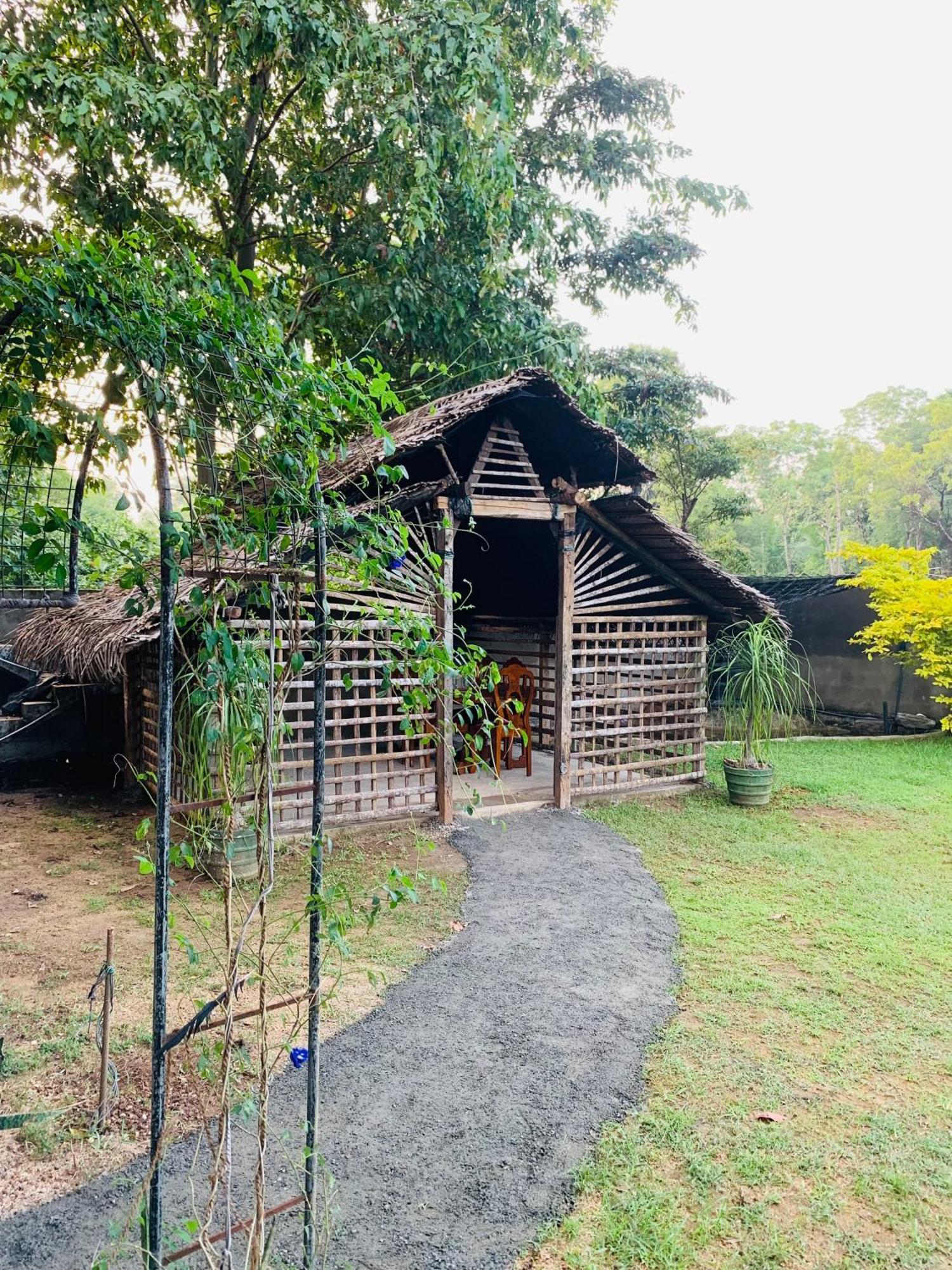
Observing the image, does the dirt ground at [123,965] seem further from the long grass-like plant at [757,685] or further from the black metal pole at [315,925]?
the long grass-like plant at [757,685]

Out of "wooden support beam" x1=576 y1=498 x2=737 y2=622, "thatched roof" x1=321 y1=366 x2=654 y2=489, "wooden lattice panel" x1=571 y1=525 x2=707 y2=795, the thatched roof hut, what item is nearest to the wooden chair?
the thatched roof hut

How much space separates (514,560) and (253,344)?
7.65m

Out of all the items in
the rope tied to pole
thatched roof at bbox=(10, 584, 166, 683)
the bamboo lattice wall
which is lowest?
the rope tied to pole

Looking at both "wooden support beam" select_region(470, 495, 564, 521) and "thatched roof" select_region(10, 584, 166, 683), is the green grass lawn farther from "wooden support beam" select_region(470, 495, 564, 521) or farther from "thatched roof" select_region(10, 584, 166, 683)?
"thatched roof" select_region(10, 584, 166, 683)

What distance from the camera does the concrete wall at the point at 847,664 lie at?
483 inches

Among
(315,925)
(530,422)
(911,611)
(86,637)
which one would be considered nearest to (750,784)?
(530,422)

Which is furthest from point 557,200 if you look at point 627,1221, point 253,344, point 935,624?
point 627,1221

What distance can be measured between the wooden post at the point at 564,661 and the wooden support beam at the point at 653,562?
0.33 meters

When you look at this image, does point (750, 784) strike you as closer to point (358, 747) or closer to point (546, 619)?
point (546, 619)

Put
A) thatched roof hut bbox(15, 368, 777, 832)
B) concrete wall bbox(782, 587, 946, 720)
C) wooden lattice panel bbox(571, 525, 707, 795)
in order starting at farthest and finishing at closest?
1. concrete wall bbox(782, 587, 946, 720)
2. wooden lattice panel bbox(571, 525, 707, 795)
3. thatched roof hut bbox(15, 368, 777, 832)

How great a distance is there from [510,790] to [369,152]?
20.9ft

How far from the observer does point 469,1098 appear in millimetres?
2859

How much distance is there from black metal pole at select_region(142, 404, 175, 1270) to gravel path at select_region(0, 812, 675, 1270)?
44cm

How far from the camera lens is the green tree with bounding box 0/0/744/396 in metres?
6.18
